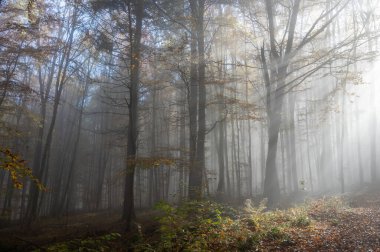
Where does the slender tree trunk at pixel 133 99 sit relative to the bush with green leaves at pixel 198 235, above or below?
above

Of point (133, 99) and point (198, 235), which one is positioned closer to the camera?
point (198, 235)

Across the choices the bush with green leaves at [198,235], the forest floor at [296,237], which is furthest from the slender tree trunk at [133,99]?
the bush with green leaves at [198,235]

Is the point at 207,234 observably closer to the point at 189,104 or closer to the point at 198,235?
the point at 198,235

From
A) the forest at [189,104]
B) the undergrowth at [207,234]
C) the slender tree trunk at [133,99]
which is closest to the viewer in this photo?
the undergrowth at [207,234]

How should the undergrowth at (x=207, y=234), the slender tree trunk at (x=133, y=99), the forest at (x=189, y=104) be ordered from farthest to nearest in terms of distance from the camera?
1. the slender tree trunk at (x=133, y=99)
2. the forest at (x=189, y=104)
3. the undergrowth at (x=207, y=234)

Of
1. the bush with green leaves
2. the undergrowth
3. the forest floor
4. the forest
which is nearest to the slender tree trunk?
the forest

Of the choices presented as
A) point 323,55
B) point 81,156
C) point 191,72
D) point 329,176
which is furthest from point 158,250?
point 329,176

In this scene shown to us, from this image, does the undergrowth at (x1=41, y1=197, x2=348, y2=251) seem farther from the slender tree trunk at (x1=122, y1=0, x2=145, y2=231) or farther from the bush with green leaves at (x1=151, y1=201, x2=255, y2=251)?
the slender tree trunk at (x1=122, y1=0, x2=145, y2=231)

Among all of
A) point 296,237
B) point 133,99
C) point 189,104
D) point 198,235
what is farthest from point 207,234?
point 189,104

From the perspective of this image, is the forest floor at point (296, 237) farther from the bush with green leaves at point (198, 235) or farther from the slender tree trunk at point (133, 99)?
the slender tree trunk at point (133, 99)

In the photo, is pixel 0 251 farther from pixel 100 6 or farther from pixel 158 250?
pixel 100 6

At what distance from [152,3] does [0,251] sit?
10.6 m

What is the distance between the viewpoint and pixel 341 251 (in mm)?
6695

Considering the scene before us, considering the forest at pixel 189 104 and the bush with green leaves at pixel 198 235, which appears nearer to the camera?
the bush with green leaves at pixel 198 235
